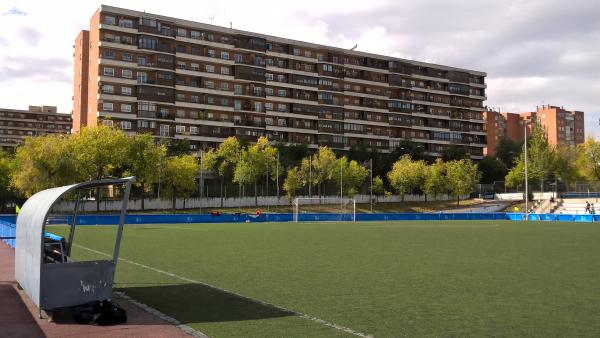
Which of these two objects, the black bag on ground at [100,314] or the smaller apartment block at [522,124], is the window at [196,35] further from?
the smaller apartment block at [522,124]

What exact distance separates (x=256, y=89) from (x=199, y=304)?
94.9 m

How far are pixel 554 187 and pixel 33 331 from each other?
9609 cm

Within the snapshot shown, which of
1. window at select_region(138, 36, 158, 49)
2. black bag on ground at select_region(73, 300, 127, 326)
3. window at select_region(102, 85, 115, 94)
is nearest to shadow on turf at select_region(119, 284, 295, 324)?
black bag on ground at select_region(73, 300, 127, 326)

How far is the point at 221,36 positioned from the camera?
100750 mm

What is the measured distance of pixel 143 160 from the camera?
67.3 metres

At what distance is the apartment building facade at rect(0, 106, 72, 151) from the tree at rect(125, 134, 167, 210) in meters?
95.3

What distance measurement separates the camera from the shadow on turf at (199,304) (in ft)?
32.6

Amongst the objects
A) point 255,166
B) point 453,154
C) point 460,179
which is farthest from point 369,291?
point 453,154

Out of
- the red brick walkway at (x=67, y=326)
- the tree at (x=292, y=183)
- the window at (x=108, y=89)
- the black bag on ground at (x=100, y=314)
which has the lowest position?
the red brick walkway at (x=67, y=326)

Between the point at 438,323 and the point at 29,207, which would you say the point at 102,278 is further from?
the point at 438,323

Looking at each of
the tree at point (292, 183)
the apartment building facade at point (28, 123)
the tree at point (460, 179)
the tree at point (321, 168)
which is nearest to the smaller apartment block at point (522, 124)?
the tree at point (460, 179)

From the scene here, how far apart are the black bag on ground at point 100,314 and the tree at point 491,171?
120964 millimetres

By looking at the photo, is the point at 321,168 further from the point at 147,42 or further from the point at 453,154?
the point at 453,154

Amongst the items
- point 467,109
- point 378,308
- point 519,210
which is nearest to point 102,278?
point 378,308
